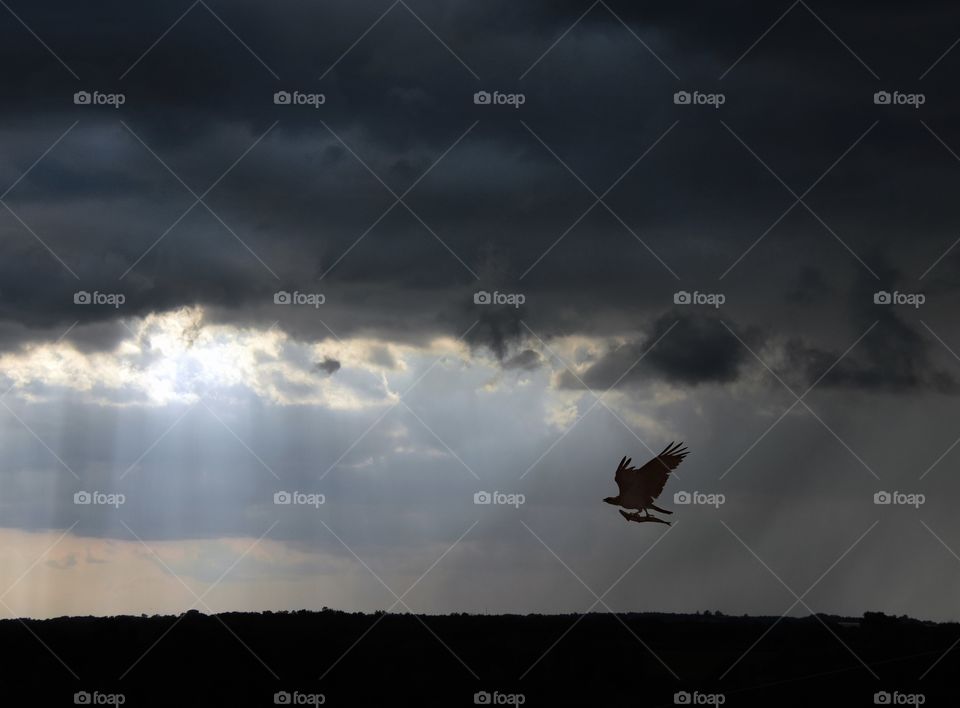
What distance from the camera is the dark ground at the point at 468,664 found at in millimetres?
53906

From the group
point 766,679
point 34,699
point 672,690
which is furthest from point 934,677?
point 34,699

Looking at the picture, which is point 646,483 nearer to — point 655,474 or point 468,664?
point 655,474

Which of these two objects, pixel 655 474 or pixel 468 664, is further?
pixel 468 664

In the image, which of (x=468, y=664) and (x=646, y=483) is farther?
(x=468, y=664)

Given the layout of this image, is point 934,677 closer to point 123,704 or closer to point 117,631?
point 123,704

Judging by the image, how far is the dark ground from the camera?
53.9 meters

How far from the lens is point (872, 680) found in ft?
179

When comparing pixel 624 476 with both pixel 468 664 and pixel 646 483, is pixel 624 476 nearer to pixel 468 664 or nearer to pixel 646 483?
pixel 646 483

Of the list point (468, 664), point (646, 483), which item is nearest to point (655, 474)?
point (646, 483)

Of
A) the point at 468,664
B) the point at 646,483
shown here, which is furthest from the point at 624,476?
the point at 468,664

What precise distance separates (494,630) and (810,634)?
16958mm

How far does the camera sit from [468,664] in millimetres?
60531

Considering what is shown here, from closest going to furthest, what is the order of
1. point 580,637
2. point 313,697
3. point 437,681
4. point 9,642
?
point 313,697, point 437,681, point 580,637, point 9,642

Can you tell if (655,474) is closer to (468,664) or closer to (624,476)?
(624,476)
